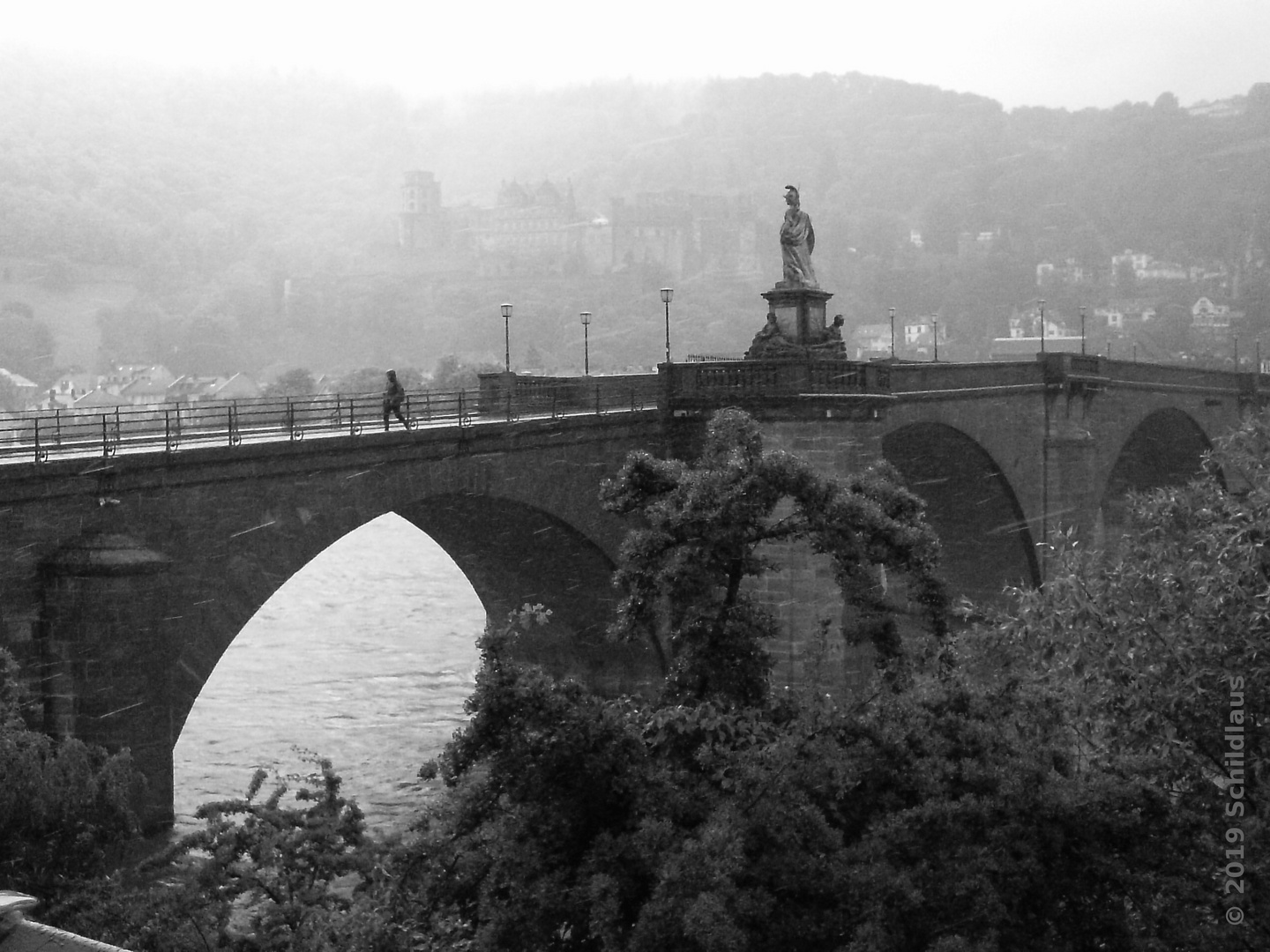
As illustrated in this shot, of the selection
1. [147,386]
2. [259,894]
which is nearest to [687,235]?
[147,386]

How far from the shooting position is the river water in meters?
23.7

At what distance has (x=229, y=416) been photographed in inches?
699

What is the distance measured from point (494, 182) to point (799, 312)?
158350 millimetres

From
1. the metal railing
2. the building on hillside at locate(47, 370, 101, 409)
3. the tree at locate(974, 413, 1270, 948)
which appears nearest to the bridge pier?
the metal railing

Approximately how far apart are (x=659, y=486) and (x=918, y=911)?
19.8 feet

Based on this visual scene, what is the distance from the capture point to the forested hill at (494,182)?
103875mm

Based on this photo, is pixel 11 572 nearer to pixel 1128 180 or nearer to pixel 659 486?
pixel 659 486

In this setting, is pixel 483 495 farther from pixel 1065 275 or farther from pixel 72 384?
pixel 1065 275

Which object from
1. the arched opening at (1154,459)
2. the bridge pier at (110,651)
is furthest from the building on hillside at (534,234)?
the bridge pier at (110,651)

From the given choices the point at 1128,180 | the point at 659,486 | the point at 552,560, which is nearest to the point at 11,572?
the point at 659,486

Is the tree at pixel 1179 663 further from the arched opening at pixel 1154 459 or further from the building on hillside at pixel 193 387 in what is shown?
the building on hillside at pixel 193 387

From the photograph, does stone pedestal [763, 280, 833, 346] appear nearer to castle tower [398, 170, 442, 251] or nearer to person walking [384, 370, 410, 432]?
person walking [384, 370, 410, 432]

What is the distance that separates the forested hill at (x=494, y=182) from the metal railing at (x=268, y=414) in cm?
6696

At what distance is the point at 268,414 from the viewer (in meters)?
20.2
